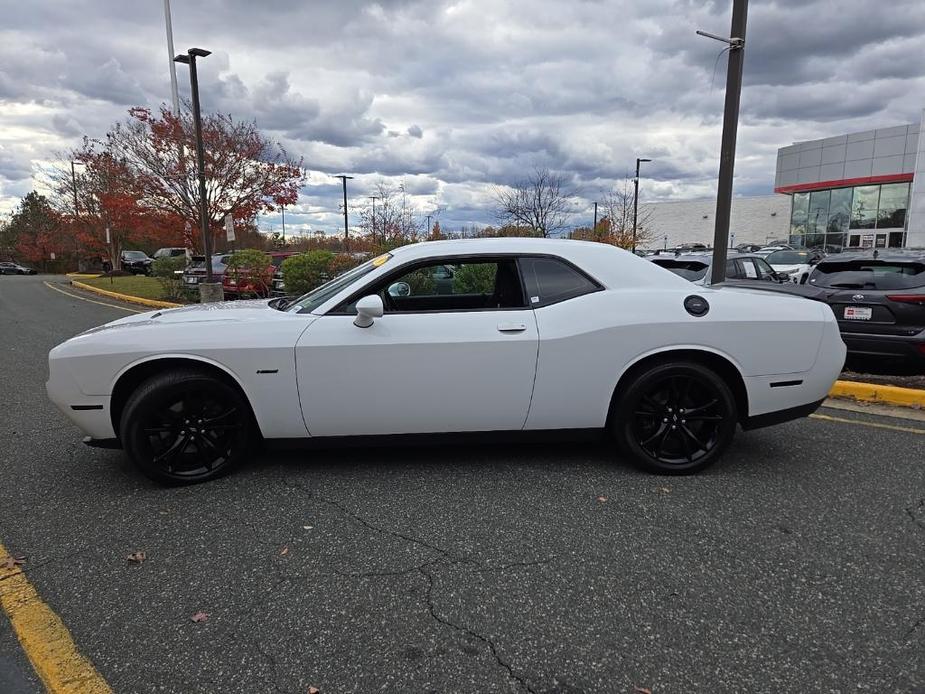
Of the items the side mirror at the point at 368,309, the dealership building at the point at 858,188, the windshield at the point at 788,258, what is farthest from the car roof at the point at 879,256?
the dealership building at the point at 858,188

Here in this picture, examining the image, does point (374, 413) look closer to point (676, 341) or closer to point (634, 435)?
point (634, 435)

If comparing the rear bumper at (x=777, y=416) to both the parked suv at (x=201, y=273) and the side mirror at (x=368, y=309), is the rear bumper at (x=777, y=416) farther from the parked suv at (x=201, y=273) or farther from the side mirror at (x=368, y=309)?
the parked suv at (x=201, y=273)

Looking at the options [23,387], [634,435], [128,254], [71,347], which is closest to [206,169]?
[23,387]

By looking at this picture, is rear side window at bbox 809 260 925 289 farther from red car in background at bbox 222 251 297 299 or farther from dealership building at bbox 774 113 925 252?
dealership building at bbox 774 113 925 252

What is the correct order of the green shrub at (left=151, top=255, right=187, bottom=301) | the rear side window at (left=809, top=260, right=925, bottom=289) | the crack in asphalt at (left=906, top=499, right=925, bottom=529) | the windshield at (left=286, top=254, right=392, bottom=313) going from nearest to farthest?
the crack in asphalt at (left=906, top=499, right=925, bottom=529) < the windshield at (left=286, top=254, right=392, bottom=313) < the rear side window at (left=809, top=260, right=925, bottom=289) < the green shrub at (left=151, top=255, right=187, bottom=301)

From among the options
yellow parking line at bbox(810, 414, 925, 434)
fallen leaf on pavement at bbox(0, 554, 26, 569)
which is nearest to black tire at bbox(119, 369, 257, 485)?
→ fallen leaf on pavement at bbox(0, 554, 26, 569)

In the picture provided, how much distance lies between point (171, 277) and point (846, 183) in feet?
144

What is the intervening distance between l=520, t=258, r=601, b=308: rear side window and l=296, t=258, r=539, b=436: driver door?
0.14 metres

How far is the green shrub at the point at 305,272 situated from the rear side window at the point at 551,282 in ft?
32.5

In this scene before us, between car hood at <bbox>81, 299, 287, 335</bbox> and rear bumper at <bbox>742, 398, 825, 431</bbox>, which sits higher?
car hood at <bbox>81, 299, 287, 335</bbox>

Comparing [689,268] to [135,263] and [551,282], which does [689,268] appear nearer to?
[551,282]

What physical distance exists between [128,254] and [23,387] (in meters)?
37.0

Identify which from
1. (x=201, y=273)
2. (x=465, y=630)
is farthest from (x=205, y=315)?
(x=201, y=273)

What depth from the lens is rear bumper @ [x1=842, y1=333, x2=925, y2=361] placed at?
19.5ft
